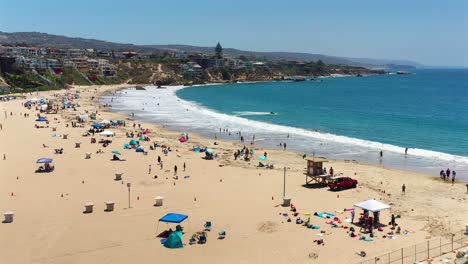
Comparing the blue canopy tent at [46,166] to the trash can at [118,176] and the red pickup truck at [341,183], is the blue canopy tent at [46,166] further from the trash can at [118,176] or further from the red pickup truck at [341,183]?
the red pickup truck at [341,183]

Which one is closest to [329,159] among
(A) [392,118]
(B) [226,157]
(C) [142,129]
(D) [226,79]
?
(B) [226,157]

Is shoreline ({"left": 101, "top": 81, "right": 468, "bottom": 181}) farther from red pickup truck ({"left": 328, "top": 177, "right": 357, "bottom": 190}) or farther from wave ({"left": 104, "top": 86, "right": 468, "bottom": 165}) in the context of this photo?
red pickup truck ({"left": 328, "top": 177, "right": 357, "bottom": 190})

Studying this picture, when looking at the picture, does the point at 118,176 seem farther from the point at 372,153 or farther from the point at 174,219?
the point at 372,153

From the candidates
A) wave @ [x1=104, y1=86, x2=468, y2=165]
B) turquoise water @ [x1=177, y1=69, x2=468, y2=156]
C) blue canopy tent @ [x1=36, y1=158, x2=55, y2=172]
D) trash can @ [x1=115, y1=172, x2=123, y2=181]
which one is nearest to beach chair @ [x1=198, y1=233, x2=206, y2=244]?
trash can @ [x1=115, y1=172, x2=123, y2=181]

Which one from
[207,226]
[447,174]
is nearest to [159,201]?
[207,226]

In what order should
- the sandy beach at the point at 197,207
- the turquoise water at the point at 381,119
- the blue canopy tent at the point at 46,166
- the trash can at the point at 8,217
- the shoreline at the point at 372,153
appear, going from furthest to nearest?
the turquoise water at the point at 381,119
the shoreline at the point at 372,153
the blue canopy tent at the point at 46,166
the trash can at the point at 8,217
the sandy beach at the point at 197,207

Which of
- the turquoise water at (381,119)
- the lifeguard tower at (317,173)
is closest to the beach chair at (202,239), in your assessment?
the lifeguard tower at (317,173)
